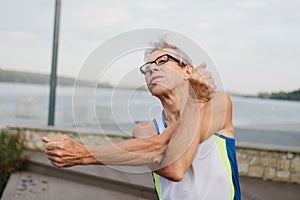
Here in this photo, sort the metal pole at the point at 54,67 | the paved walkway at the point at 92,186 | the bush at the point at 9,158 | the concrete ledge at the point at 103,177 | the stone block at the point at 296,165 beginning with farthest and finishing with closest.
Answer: the metal pole at the point at 54,67
the bush at the point at 9,158
the stone block at the point at 296,165
the concrete ledge at the point at 103,177
the paved walkway at the point at 92,186

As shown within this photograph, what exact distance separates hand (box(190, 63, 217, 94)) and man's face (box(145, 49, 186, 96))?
62 mm

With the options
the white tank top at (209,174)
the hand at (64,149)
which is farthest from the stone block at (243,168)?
the hand at (64,149)

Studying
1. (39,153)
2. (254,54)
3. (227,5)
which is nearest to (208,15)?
(227,5)

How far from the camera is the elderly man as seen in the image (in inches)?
25.8

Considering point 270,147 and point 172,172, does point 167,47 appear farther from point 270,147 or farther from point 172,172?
point 270,147

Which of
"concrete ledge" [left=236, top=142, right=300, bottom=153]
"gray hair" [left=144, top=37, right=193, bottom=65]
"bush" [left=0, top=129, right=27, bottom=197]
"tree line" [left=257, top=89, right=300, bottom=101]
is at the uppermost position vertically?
"gray hair" [left=144, top=37, right=193, bottom=65]

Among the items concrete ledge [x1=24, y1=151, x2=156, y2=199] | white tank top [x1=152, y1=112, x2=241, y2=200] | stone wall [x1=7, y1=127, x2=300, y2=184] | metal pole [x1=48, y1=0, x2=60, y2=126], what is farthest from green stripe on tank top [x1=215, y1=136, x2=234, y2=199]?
metal pole [x1=48, y1=0, x2=60, y2=126]

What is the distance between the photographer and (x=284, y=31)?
531 centimetres

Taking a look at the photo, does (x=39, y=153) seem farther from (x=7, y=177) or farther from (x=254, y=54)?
(x=254, y=54)

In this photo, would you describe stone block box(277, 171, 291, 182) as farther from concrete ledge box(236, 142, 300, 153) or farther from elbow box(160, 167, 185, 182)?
elbow box(160, 167, 185, 182)

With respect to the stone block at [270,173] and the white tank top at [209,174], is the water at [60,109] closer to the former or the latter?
the stone block at [270,173]

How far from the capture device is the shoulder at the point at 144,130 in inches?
33.0

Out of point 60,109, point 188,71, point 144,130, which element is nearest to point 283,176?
point 60,109

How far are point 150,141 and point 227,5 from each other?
16.9ft
